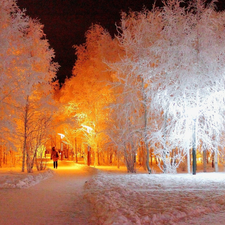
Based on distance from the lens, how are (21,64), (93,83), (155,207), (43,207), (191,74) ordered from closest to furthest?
1. (155,207)
2. (43,207)
3. (191,74)
4. (21,64)
5. (93,83)

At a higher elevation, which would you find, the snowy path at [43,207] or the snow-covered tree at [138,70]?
the snow-covered tree at [138,70]

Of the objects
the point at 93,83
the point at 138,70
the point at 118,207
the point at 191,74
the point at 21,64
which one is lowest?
the point at 118,207

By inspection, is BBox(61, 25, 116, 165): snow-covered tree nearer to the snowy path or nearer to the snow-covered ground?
the snowy path

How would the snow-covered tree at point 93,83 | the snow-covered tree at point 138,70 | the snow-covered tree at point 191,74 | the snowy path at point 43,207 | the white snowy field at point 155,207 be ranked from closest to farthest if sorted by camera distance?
1. the white snowy field at point 155,207
2. the snowy path at point 43,207
3. the snow-covered tree at point 191,74
4. the snow-covered tree at point 138,70
5. the snow-covered tree at point 93,83

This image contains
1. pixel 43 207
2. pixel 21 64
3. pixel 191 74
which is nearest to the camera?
pixel 43 207

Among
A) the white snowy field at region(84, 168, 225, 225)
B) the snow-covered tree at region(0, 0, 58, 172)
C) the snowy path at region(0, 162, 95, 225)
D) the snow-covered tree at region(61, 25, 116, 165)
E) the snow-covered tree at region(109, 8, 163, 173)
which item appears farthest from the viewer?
the snow-covered tree at region(61, 25, 116, 165)

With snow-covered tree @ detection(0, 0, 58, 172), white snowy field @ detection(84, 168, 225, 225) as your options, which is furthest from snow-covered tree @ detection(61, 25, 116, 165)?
white snowy field @ detection(84, 168, 225, 225)

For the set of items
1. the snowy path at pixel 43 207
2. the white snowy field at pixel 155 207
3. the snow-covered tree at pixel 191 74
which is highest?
the snow-covered tree at pixel 191 74

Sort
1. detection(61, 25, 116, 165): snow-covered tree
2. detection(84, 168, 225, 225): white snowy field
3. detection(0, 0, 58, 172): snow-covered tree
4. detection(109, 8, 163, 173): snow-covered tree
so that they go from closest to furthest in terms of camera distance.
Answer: detection(84, 168, 225, 225): white snowy field → detection(0, 0, 58, 172): snow-covered tree → detection(109, 8, 163, 173): snow-covered tree → detection(61, 25, 116, 165): snow-covered tree

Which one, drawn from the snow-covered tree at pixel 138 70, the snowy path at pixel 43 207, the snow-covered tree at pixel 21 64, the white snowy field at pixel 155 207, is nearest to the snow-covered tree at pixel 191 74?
the snow-covered tree at pixel 138 70

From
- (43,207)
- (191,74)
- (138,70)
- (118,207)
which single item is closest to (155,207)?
(118,207)

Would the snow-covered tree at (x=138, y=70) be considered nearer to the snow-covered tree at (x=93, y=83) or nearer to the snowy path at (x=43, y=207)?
the snow-covered tree at (x=93, y=83)

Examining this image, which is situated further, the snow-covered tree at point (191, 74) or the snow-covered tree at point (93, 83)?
the snow-covered tree at point (93, 83)

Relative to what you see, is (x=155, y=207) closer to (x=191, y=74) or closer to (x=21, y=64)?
(x=191, y=74)
